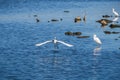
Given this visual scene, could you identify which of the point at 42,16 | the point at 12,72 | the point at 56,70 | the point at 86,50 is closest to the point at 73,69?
the point at 56,70

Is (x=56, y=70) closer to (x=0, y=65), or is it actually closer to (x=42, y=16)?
(x=0, y=65)

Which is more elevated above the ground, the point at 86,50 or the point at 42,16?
the point at 42,16

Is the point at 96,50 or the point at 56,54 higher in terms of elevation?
the point at 96,50

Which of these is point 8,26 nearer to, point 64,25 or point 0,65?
point 64,25

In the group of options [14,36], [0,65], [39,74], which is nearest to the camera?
[39,74]

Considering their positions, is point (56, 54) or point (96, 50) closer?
point (56, 54)

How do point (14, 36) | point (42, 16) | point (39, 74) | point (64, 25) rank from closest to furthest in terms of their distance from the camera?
point (39, 74) < point (14, 36) < point (64, 25) < point (42, 16)

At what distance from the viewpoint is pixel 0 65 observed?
50.3 metres

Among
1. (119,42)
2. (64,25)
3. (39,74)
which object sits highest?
(64,25)

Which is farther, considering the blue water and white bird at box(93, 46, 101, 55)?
white bird at box(93, 46, 101, 55)

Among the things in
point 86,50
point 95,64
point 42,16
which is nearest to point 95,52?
point 86,50

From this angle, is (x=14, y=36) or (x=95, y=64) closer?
(x=95, y=64)

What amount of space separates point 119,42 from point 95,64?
→ 12.8 m

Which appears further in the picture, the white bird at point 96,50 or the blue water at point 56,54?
the white bird at point 96,50
